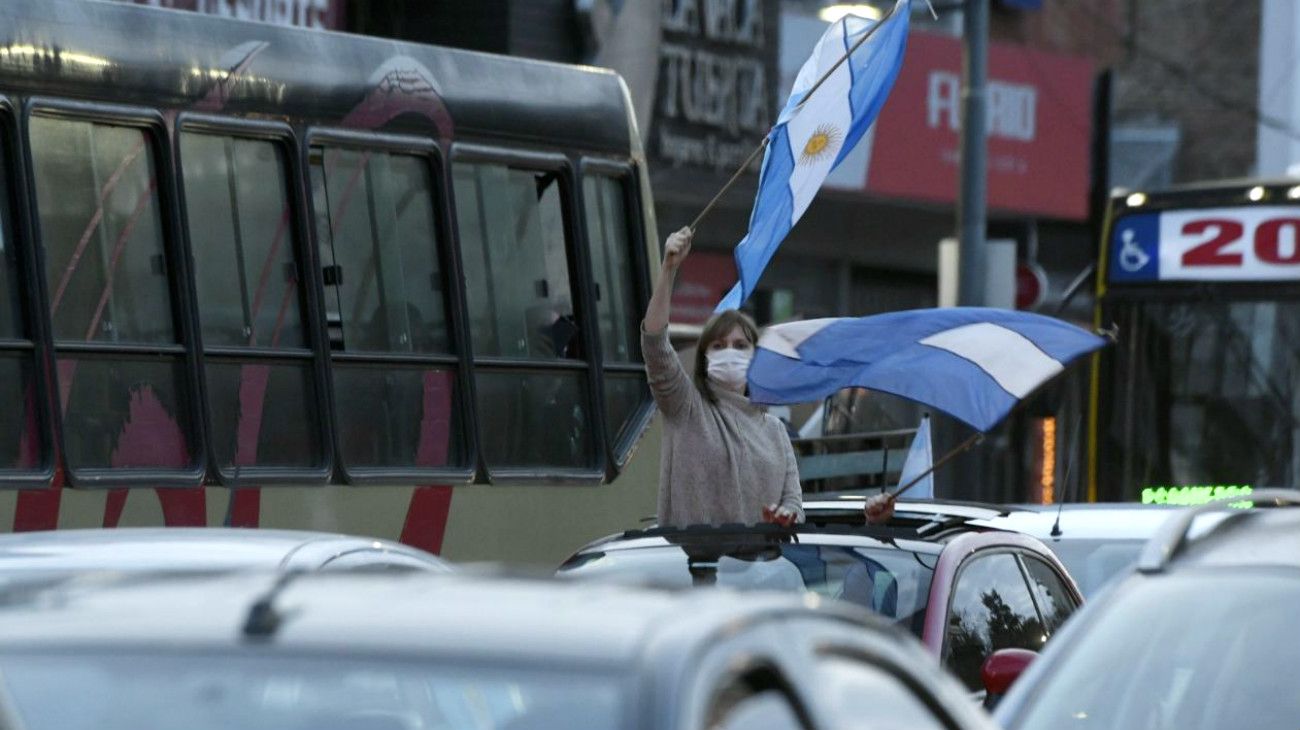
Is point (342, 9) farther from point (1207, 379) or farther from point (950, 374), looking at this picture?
point (950, 374)

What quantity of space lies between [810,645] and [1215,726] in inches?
92.9

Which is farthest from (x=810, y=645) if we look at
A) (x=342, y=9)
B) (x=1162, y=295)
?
(x=342, y=9)

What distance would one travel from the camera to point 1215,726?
5.41 meters

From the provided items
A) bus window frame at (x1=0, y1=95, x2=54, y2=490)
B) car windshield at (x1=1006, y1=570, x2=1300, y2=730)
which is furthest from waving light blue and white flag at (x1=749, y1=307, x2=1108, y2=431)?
car windshield at (x1=1006, y1=570, x2=1300, y2=730)

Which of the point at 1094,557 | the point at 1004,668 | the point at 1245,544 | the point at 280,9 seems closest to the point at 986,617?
the point at 1004,668

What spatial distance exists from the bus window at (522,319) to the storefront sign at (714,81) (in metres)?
10.6

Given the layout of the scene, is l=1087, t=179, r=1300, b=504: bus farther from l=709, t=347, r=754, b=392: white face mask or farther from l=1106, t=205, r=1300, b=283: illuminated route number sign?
l=709, t=347, r=754, b=392: white face mask

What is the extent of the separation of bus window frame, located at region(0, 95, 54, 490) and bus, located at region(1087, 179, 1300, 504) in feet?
26.4

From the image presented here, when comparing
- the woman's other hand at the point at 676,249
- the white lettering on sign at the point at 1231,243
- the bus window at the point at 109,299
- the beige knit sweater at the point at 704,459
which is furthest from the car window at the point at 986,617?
the white lettering on sign at the point at 1231,243

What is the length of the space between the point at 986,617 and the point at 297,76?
3655mm

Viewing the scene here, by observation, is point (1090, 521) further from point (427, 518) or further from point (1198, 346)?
point (1198, 346)

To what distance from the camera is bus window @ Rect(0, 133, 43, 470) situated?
27.2 feet

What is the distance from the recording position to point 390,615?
3.19 meters

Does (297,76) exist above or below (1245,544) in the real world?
above
